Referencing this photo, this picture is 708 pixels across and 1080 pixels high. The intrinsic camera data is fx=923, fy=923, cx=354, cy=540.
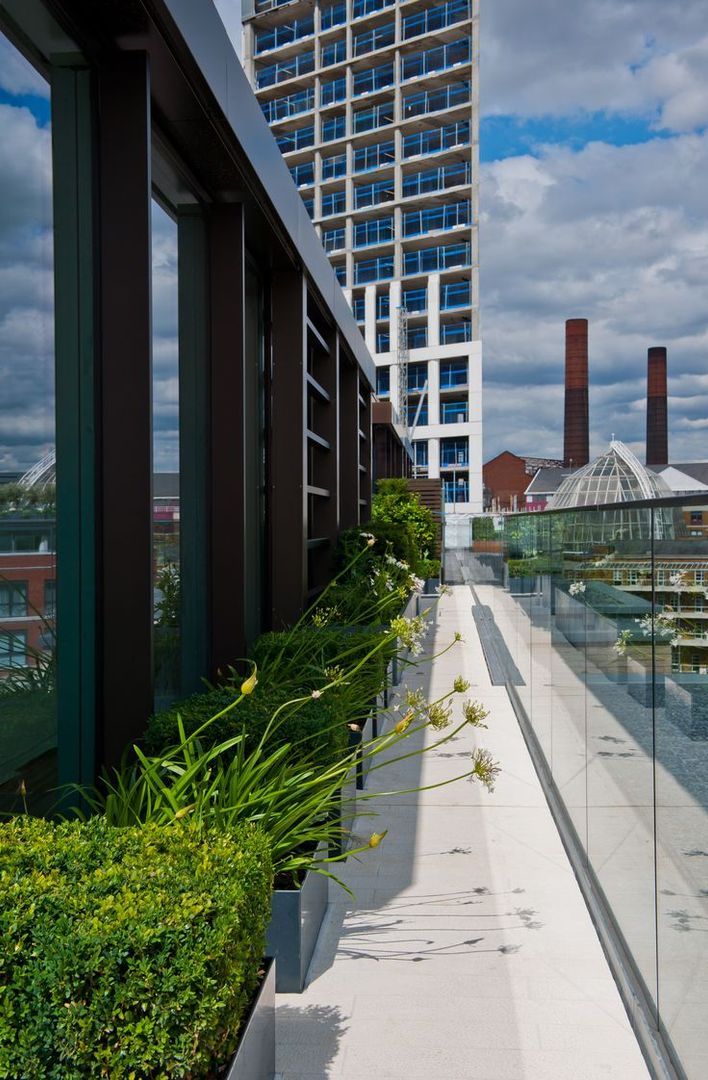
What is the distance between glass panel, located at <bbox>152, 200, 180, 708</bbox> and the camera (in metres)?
5.37

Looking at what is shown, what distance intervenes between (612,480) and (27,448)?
58.6 metres

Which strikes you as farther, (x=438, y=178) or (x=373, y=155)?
(x=373, y=155)

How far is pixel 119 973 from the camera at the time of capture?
2.04m

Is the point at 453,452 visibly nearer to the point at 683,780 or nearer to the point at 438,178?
the point at 438,178

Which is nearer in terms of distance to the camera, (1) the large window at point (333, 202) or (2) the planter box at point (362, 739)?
(2) the planter box at point (362, 739)

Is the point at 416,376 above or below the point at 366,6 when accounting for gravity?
below

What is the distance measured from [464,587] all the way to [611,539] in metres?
23.0

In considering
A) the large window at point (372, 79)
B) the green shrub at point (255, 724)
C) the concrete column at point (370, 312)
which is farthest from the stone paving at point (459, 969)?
the large window at point (372, 79)

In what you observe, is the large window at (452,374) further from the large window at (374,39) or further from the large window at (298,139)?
the large window at (374,39)

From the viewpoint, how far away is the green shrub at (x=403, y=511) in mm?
18891

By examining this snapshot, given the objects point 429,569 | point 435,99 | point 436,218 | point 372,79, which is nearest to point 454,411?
point 436,218

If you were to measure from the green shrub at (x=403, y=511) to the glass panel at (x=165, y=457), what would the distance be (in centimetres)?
1130

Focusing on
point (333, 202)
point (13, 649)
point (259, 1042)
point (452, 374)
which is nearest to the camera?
point (259, 1042)

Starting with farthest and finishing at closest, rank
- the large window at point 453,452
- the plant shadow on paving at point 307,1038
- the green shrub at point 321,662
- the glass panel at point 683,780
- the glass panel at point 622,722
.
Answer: the large window at point 453,452 → the green shrub at point 321,662 → the glass panel at point 622,722 → the plant shadow on paving at point 307,1038 → the glass panel at point 683,780
